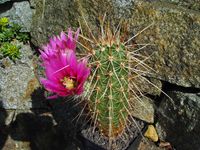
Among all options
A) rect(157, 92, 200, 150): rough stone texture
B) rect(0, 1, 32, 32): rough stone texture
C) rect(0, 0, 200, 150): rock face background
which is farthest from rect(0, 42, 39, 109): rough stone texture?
rect(157, 92, 200, 150): rough stone texture

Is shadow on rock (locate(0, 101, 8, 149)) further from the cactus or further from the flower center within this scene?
the flower center

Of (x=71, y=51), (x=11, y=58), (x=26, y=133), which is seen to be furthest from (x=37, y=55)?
(x=71, y=51)

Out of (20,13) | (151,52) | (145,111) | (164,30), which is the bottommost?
(145,111)

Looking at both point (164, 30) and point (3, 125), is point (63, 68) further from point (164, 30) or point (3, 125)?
point (3, 125)

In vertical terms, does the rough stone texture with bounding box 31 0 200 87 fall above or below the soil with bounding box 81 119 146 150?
above

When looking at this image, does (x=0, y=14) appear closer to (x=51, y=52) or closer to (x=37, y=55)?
(x=37, y=55)

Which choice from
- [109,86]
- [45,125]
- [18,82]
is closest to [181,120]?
[109,86]
